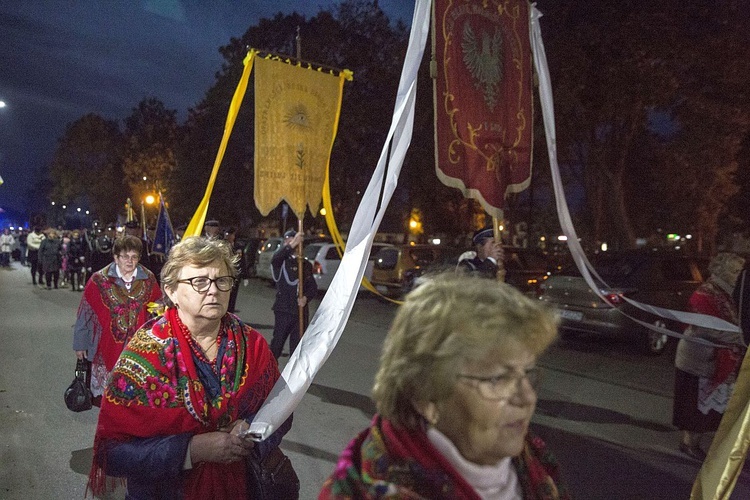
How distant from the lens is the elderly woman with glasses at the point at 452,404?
1280 millimetres

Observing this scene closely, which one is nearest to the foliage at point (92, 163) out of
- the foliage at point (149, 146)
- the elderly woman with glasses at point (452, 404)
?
the foliage at point (149, 146)

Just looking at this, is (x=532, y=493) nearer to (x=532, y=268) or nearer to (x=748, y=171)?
(x=532, y=268)

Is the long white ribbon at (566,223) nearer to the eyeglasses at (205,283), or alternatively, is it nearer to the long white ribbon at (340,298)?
the long white ribbon at (340,298)

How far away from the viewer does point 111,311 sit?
473 cm

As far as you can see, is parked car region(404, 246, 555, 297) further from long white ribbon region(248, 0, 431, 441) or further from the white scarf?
the white scarf

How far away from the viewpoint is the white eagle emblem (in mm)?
4440

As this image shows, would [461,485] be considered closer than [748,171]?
Yes

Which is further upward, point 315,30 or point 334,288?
point 315,30

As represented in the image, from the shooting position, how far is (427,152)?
23812 millimetres

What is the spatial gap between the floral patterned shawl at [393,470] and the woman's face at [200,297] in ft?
4.14

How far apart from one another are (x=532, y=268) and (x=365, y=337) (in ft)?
17.5

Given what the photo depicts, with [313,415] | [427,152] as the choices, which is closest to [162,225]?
[313,415]

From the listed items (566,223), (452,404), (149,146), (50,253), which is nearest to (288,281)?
(566,223)

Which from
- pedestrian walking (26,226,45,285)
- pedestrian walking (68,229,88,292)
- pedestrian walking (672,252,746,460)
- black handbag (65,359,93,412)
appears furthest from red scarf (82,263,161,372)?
pedestrian walking (26,226,45,285)
